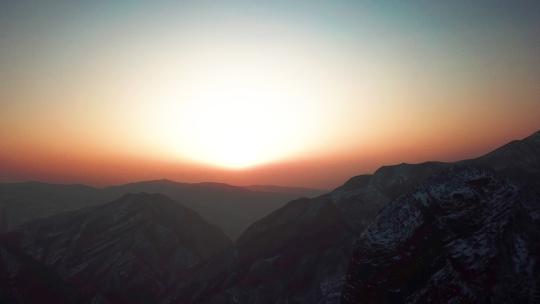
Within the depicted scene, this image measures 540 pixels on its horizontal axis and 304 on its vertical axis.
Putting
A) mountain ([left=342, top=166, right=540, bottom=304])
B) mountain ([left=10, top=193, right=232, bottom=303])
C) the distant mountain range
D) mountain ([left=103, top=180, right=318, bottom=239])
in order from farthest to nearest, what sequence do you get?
mountain ([left=103, top=180, right=318, bottom=239]) < mountain ([left=10, top=193, right=232, bottom=303]) < the distant mountain range < mountain ([left=342, top=166, right=540, bottom=304])

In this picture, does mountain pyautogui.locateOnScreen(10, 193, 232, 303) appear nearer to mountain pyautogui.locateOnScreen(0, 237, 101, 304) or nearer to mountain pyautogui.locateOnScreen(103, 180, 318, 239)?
mountain pyautogui.locateOnScreen(0, 237, 101, 304)

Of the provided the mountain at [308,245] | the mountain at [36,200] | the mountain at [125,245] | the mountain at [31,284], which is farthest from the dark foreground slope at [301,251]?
the mountain at [36,200]

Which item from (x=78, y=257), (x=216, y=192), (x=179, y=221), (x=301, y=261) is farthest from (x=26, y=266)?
(x=216, y=192)

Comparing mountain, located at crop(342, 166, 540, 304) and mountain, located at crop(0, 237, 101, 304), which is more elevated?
mountain, located at crop(342, 166, 540, 304)

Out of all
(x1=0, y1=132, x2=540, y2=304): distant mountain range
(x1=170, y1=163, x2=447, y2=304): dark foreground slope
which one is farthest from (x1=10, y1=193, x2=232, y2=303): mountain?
(x1=170, y1=163, x2=447, y2=304): dark foreground slope

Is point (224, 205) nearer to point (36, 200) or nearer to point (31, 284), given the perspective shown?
point (36, 200)

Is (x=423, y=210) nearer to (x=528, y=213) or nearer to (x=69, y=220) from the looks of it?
(x=528, y=213)
